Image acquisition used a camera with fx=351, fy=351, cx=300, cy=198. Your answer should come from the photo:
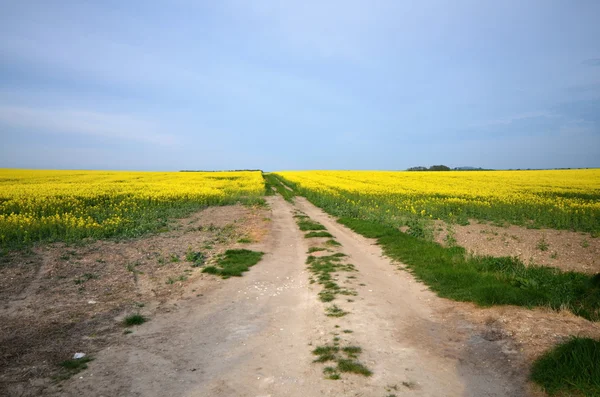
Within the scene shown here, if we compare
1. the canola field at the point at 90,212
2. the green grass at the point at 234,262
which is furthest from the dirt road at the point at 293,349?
the canola field at the point at 90,212

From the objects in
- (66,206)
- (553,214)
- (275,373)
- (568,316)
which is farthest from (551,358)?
(66,206)

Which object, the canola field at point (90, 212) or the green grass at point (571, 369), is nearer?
the green grass at point (571, 369)

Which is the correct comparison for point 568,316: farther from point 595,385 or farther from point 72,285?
point 72,285

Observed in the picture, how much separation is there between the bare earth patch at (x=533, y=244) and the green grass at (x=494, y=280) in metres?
1.41

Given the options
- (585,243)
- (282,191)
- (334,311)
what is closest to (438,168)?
(282,191)

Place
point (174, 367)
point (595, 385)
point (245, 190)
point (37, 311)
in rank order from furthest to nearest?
point (245, 190), point (37, 311), point (174, 367), point (595, 385)

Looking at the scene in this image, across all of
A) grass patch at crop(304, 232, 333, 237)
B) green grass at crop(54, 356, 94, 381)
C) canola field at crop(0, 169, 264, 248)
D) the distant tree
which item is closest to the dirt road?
green grass at crop(54, 356, 94, 381)

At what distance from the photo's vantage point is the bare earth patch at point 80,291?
239 inches

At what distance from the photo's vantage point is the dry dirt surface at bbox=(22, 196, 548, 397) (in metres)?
4.99

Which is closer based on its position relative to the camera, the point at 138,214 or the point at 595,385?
the point at 595,385

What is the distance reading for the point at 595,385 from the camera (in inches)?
175

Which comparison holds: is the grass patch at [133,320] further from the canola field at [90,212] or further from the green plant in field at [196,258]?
the canola field at [90,212]

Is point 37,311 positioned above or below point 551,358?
below

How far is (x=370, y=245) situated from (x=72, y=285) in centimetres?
1068
